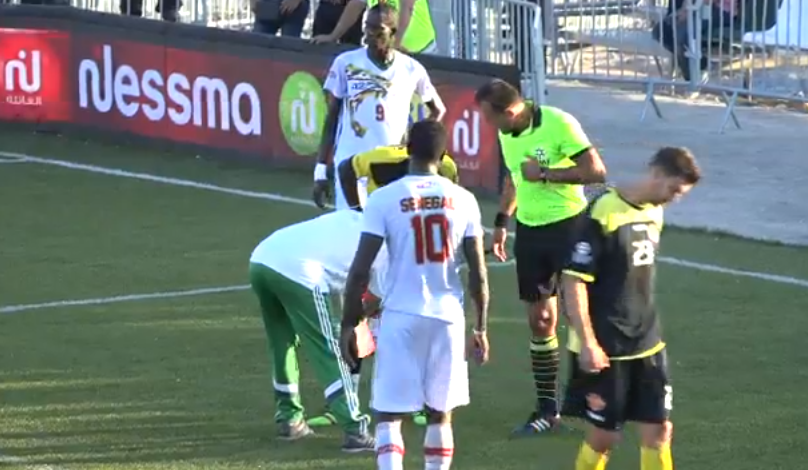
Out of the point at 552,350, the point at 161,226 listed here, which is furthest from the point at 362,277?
the point at 161,226

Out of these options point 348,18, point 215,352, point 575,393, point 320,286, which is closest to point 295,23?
point 348,18

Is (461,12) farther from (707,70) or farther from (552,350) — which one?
(552,350)

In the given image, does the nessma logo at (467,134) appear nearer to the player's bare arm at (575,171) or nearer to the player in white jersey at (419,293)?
the player's bare arm at (575,171)

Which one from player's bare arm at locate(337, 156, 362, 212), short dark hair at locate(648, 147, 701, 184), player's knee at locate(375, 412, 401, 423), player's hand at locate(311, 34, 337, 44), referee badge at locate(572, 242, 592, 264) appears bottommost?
player's knee at locate(375, 412, 401, 423)

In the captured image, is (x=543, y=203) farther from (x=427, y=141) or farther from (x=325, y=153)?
(x=325, y=153)

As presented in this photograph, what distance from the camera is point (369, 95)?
39.1 feet

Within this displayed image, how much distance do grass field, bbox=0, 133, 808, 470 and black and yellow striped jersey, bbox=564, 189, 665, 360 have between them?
1.47 m

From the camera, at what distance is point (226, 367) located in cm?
1096

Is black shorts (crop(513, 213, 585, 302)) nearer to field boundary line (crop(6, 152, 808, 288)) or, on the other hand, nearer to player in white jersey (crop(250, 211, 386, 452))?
player in white jersey (crop(250, 211, 386, 452))

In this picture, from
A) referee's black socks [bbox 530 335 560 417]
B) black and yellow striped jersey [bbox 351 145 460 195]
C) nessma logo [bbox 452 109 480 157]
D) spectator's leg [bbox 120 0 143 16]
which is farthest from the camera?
spectator's leg [bbox 120 0 143 16]

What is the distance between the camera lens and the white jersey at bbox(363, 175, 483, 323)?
307 inches

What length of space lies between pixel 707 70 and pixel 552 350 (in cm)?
1090

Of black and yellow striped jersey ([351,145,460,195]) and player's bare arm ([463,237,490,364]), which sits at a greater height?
black and yellow striped jersey ([351,145,460,195])

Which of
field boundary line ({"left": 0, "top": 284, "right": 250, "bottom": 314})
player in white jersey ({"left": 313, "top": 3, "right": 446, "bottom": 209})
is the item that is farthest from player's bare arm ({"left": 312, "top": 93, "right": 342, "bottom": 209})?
field boundary line ({"left": 0, "top": 284, "right": 250, "bottom": 314})
